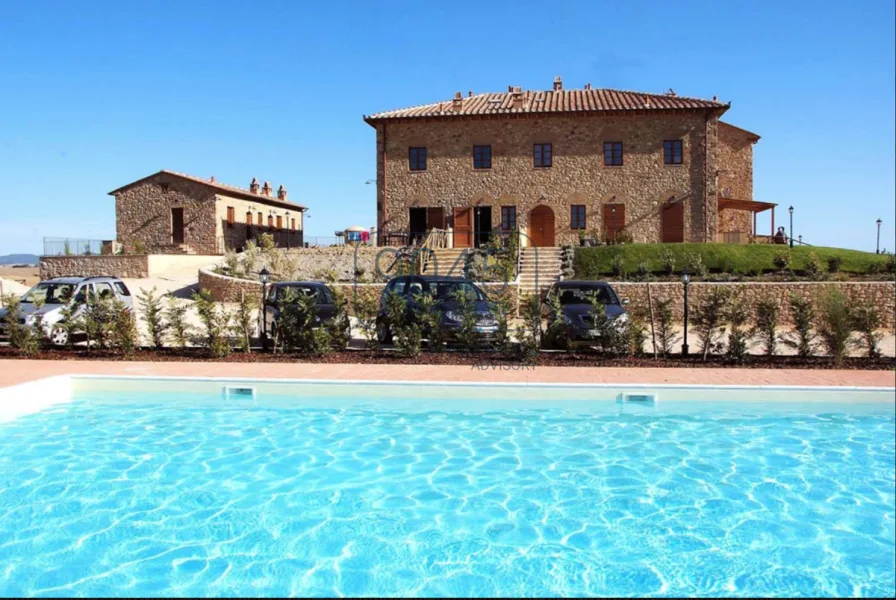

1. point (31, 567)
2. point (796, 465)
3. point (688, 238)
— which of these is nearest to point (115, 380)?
point (31, 567)

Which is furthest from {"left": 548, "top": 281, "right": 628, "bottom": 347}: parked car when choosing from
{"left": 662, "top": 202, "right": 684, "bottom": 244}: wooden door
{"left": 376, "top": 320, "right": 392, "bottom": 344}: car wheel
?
{"left": 662, "top": 202, "right": 684, "bottom": 244}: wooden door

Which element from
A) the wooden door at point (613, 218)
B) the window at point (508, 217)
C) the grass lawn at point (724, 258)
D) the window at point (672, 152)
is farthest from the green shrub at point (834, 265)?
the window at point (508, 217)

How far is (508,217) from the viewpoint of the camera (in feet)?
97.6

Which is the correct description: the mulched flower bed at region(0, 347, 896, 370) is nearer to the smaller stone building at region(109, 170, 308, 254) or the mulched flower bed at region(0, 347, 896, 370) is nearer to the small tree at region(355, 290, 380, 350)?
the small tree at region(355, 290, 380, 350)

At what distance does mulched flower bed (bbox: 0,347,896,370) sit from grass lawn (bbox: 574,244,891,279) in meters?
10.4

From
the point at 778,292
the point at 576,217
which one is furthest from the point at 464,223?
the point at 778,292

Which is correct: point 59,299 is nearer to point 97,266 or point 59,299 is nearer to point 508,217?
point 97,266

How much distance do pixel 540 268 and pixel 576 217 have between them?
22.0ft

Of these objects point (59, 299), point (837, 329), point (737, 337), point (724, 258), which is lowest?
point (737, 337)

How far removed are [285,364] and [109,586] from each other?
273 inches

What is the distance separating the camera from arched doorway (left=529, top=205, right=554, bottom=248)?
2962 cm

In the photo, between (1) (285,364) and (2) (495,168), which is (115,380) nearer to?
(1) (285,364)

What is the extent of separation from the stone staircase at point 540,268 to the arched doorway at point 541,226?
3514mm

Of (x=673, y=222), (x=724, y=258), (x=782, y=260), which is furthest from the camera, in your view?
(x=673, y=222)
